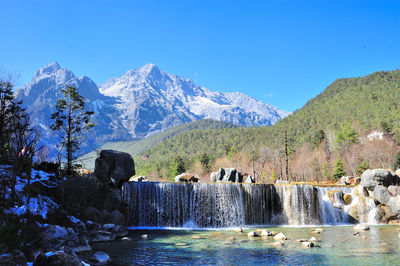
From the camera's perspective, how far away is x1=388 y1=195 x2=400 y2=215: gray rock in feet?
94.7

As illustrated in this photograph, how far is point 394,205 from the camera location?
29172 mm

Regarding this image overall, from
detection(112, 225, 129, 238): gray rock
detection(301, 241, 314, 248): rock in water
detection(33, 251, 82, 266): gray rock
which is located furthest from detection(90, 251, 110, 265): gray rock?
detection(301, 241, 314, 248): rock in water

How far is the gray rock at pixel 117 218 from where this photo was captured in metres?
23.6

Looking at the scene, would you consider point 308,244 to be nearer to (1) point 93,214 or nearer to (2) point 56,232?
(2) point 56,232

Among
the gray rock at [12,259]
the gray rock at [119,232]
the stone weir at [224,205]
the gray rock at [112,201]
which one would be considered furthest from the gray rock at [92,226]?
the gray rock at [12,259]

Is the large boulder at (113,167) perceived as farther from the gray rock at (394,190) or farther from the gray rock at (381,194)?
the gray rock at (394,190)

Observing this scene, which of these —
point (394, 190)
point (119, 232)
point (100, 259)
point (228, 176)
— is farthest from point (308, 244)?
point (228, 176)

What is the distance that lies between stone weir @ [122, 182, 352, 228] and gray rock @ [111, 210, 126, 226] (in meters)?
1.91

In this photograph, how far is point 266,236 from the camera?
20.9m

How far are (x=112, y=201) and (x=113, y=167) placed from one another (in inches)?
128

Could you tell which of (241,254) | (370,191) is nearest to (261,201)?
(370,191)

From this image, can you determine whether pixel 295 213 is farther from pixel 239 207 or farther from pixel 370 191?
pixel 370 191

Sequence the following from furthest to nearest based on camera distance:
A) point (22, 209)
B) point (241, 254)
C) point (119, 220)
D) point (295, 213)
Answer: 1. point (295, 213)
2. point (119, 220)
3. point (22, 209)
4. point (241, 254)

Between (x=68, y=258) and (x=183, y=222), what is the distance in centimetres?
1753
